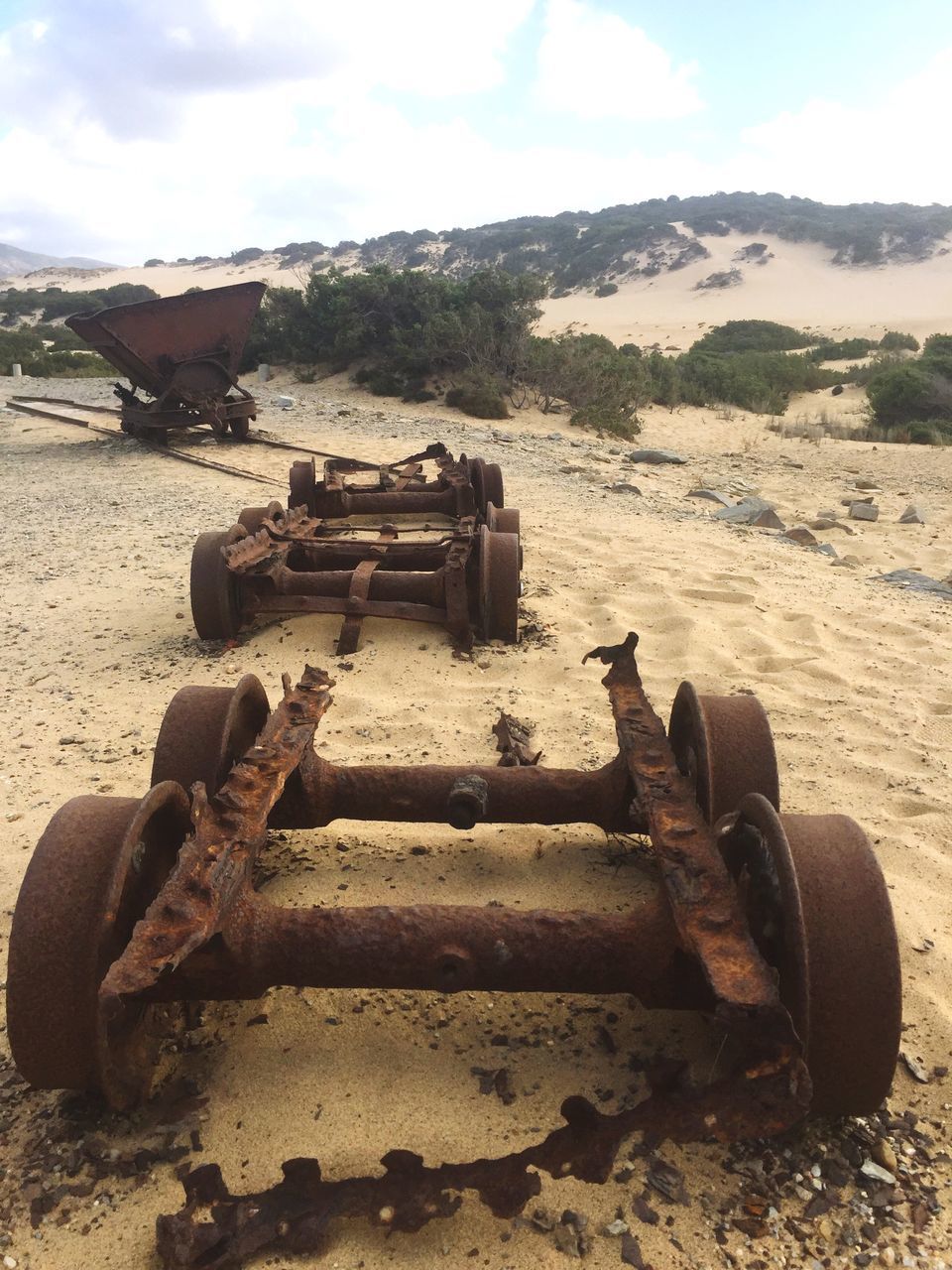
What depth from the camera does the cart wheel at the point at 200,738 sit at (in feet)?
7.98

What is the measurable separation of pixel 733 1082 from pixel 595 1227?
0.44m

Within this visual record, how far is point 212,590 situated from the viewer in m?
4.46

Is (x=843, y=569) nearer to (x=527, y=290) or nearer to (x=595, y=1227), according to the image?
(x=595, y=1227)

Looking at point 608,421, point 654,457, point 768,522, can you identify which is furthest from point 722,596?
point 608,421

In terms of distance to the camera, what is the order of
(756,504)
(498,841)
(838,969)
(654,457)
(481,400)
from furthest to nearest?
1. (481,400)
2. (654,457)
3. (756,504)
4. (498,841)
5. (838,969)

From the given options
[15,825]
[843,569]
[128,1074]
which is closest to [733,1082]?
[128,1074]

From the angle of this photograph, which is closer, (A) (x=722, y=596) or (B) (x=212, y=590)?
(B) (x=212, y=590)

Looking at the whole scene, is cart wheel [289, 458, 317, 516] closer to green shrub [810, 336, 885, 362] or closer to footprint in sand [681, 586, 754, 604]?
footprint in sand [681, 586, 754, 604]

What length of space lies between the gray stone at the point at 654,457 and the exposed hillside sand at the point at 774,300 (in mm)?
20930

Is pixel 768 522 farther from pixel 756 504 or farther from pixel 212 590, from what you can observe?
pixel 212 590

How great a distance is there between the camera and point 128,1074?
1.78 m

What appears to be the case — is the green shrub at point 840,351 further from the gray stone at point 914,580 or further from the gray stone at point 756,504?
the gray stone at point 914,580

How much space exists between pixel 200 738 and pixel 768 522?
6366 millimetres

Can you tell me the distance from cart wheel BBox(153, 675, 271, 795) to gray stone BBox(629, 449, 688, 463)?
9477 mm
